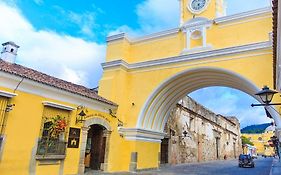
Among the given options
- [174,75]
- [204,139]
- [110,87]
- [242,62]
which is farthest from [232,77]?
[204,139]

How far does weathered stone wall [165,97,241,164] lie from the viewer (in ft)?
64.8

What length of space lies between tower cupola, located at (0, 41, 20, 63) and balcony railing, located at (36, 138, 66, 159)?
140 inches

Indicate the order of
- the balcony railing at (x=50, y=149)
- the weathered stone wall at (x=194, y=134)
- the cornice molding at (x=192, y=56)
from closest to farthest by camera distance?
1. the balcony railing at (x=50, y=149)
2. the cornice molding at (x=192, y=56)
3. the weathered stone wall at (x=194, y=134)

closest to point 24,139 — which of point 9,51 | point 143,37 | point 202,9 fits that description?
point 9,51

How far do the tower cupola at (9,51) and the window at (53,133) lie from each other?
2686 mm

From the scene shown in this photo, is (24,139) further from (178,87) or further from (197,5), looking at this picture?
(197,5)

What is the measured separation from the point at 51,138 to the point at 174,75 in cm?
611

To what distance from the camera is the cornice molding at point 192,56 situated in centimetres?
1035

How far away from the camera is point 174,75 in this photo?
473 inches

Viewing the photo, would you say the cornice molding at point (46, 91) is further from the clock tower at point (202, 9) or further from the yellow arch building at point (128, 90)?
the clock tower at point (202, 9)

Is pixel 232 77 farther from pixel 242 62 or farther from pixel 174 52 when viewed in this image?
pixel 174 52

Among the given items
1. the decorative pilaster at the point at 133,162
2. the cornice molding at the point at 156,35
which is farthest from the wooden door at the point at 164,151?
the cornice molding at the point at 156,35

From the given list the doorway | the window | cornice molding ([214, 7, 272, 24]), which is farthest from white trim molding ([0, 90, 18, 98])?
cornice molding ([214, 7, 272, 24])

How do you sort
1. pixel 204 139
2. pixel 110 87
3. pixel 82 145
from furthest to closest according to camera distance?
pixel 204 139 < pixel 110 87 < pixel 82 145
